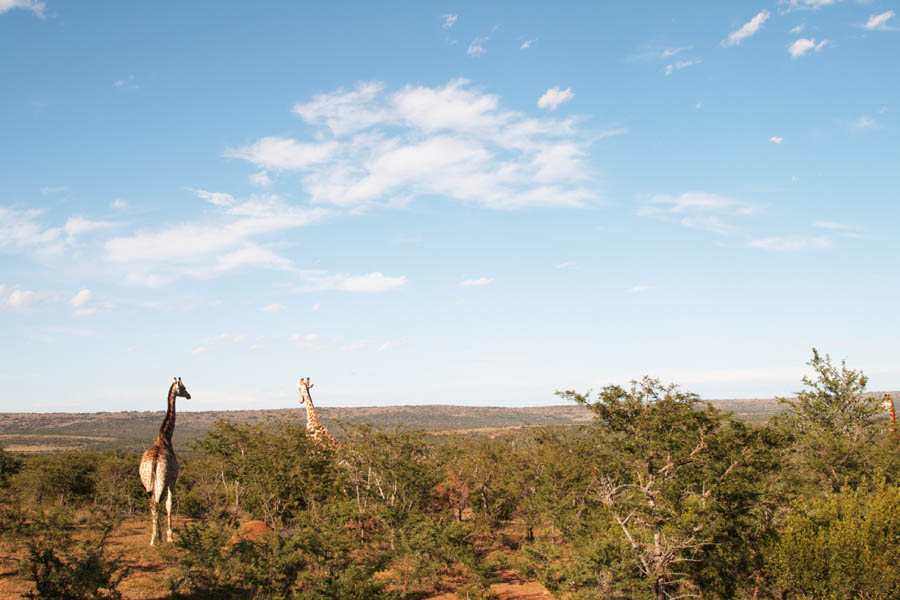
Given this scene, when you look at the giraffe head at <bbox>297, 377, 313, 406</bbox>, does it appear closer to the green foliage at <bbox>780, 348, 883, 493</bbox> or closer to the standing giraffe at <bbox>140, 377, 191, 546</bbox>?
the standing giraffe at <bbox>140, 377, 191, 546</bbox>

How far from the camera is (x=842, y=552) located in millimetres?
14922

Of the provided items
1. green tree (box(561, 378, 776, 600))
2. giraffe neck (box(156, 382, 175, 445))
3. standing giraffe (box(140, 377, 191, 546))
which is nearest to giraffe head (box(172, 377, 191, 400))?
giraffe neck (box(156, 382, 175, 445))

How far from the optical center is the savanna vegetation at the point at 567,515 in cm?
1491

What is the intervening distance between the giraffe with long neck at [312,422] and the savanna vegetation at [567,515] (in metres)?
1.50

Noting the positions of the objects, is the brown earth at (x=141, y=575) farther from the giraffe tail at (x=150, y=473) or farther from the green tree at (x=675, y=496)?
the green tree at (x=675, y=496)

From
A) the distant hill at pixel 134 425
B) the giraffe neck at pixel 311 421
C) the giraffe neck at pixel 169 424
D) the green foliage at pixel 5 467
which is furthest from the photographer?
the distant hill at pixel 134 425

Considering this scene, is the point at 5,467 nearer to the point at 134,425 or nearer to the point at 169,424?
the point at 169,424

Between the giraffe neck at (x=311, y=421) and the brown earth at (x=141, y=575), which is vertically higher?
the giraffe neck at (x=311, y=421)

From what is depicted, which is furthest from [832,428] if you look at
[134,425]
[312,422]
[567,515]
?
[134,425]

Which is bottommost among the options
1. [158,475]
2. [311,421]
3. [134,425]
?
[134,425]

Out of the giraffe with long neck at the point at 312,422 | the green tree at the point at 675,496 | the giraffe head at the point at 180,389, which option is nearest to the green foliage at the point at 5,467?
the giraffe head at the point at 180,389

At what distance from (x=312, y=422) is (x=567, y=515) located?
51.9 feet

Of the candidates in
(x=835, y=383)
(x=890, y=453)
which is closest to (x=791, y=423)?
(x=835, y=383)

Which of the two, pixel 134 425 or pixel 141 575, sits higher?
pixel 141 575
